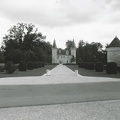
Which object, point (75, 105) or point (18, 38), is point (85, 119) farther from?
point (18, 38)

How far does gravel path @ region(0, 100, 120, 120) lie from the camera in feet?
16.9

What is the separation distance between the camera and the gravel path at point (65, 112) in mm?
5148

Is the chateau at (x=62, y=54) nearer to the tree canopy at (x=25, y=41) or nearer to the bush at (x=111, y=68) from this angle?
the tree canopy at (x=25, y=41)

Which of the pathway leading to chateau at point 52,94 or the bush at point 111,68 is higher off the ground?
the bush at point 111,68

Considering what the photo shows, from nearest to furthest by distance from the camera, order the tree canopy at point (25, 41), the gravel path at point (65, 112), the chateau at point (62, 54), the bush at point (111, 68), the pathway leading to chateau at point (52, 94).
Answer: the gravel path at point (65, 112), the pathway leading to chateau at point (52, 94), the bush at point (111, 68), the tree canopy at point (25, 41), the chateau at point (62, 54)

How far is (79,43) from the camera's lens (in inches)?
4513

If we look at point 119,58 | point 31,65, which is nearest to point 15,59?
point 31,65

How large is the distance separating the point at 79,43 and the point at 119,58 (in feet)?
251

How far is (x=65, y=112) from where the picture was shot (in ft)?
18.6

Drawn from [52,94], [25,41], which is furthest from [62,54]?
[52,94]

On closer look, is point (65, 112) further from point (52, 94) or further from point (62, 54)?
point (62, 54)

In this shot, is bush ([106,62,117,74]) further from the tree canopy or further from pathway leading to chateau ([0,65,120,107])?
the tree canopy

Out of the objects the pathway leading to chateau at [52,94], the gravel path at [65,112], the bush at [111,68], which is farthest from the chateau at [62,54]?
the gravel path at [65,112]

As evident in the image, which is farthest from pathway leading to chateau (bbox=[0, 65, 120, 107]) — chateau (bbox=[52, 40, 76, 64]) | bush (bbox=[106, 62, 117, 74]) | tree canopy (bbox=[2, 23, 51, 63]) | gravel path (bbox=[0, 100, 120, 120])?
chateau (bbox=[52, 40, 76, 64])
